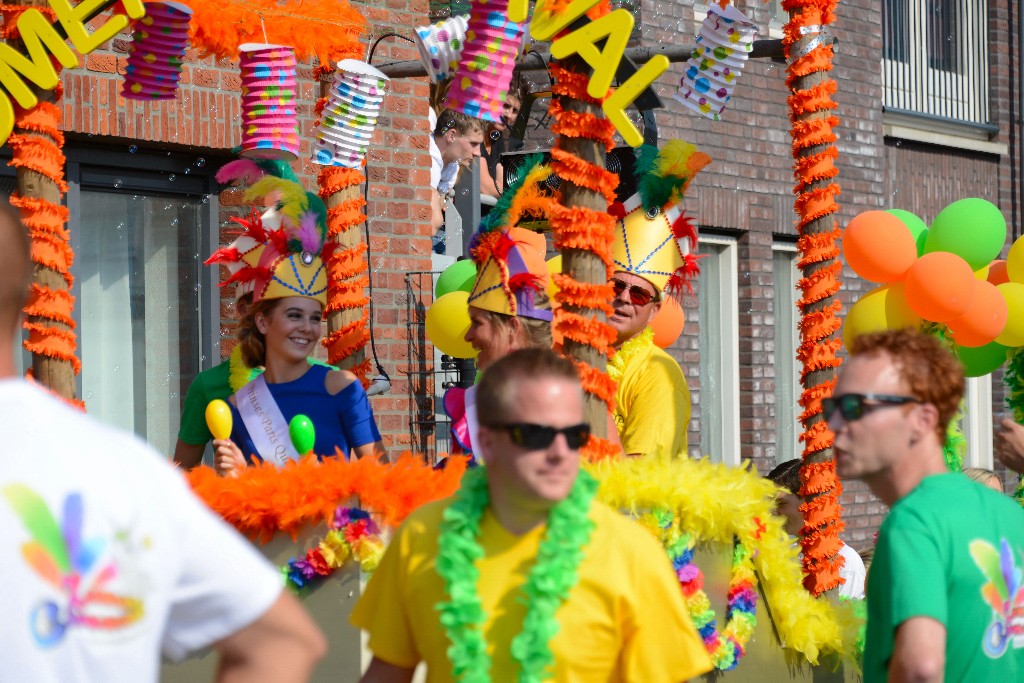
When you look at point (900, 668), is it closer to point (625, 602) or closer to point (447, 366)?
point (625, 602)

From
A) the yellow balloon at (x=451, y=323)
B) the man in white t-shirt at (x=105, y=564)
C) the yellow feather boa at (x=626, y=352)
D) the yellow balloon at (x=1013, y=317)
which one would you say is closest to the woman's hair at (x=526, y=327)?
the yellow feather boa at (x=626, y=352)

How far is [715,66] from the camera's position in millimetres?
5148

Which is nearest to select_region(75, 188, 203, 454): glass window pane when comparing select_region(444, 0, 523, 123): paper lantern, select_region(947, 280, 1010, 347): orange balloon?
select_region(444, 0, 523, 123): paper lantern

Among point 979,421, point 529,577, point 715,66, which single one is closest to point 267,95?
point 715,66

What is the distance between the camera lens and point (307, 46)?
240 inches

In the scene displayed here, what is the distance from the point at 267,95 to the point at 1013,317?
3290 millimetres

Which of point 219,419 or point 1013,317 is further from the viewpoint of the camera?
point 1013,317

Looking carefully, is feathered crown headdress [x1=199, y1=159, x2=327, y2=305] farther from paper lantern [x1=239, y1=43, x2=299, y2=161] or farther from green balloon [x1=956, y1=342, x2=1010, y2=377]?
green balloon [x1=956, y1=342, x2=1010, y2=377]

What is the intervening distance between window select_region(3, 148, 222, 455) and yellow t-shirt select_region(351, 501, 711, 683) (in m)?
4.65

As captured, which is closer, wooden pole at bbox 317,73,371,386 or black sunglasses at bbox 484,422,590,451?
black sunglasses at bbox 484,422,590,451

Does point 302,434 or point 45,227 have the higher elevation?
point 45,227

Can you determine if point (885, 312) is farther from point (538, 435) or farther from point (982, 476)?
point (538, 435)

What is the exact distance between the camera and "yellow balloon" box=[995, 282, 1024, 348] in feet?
20.5

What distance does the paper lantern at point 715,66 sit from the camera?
512 cm
